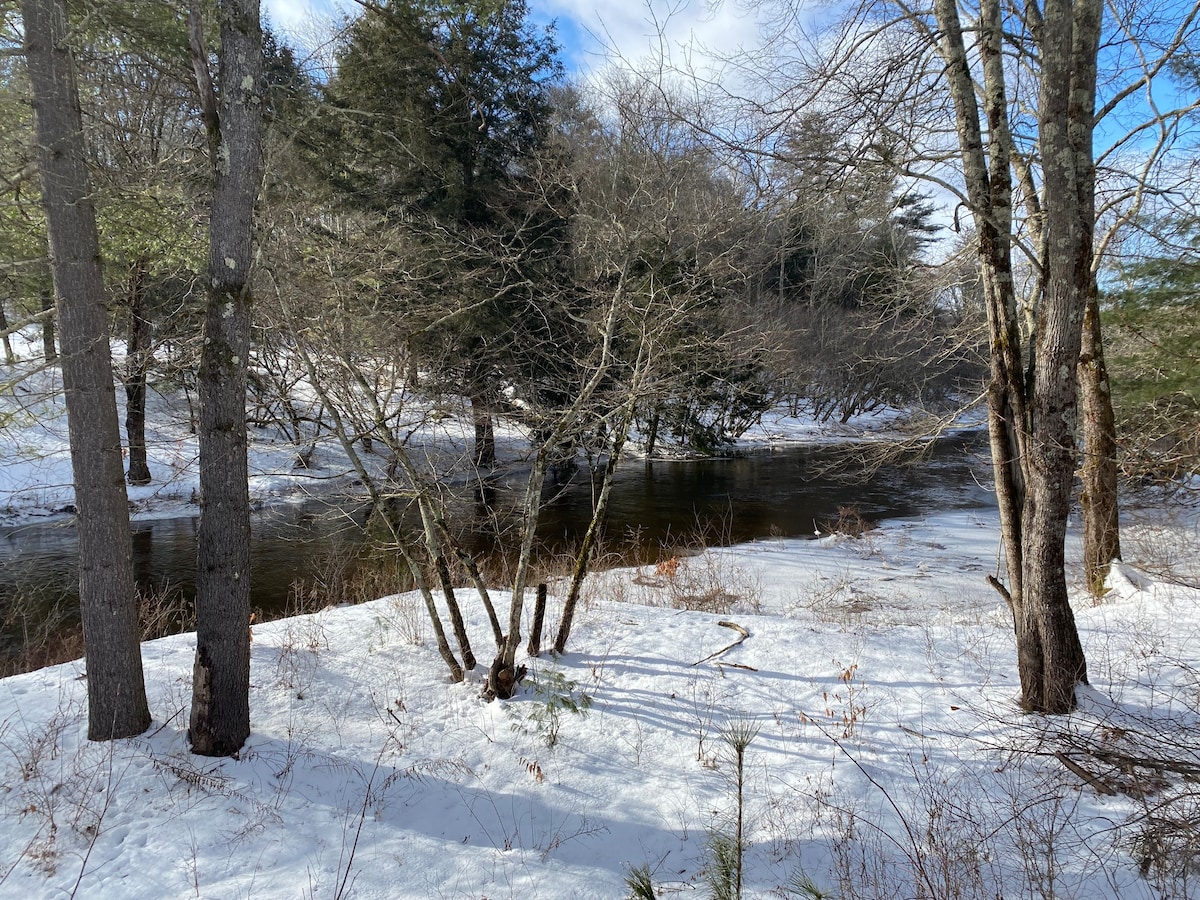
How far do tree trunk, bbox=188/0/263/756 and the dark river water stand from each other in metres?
2.25

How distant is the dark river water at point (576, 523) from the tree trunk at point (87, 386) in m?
2.25

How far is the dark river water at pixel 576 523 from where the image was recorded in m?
10.3

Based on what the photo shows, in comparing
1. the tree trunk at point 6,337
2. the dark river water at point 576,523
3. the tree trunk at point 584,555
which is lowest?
the dark river water at point 576,523

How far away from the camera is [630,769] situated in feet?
14.1

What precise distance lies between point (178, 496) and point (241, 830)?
1500 centimetres

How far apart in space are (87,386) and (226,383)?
938 millimetres

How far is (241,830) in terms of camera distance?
3.54 m

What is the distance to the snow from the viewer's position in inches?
122

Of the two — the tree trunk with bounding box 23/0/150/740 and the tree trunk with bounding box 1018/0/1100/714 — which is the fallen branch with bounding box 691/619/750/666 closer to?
the tree trunk with bounding box 1018/0/1100/714

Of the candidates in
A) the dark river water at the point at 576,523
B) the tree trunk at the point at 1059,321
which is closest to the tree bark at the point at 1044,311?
the tree trunk at the point at 1059,321

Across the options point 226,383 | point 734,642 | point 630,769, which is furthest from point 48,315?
point 734,642

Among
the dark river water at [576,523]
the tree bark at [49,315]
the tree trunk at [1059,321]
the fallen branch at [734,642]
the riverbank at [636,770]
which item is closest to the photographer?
the riverbank at [636,770]

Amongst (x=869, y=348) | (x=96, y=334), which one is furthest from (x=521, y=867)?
(x=869, y=348)

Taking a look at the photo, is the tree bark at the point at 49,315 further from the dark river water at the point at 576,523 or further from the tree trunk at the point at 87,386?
the dark river water at the point at 576,523
